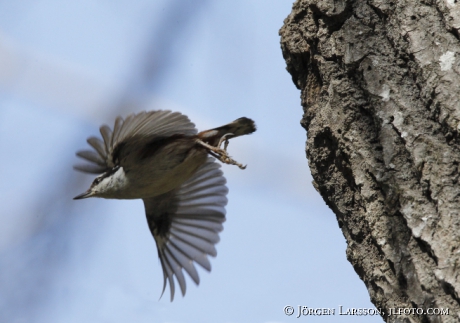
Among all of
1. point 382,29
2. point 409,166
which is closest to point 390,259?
point 409,166

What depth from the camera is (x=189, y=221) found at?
5215 mm

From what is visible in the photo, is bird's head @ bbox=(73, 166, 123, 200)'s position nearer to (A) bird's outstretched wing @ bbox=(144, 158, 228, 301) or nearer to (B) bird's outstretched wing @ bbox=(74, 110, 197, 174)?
(B) bird's outstretched wing @ bbox=(74, 110, 197, 174)

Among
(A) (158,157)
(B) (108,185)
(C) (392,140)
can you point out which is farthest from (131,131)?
(C) (392,140)

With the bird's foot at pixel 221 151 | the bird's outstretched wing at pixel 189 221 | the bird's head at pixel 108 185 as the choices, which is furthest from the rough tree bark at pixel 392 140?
the bird's outstretched wing at pixel 189 221

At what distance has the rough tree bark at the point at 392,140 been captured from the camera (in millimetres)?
1940

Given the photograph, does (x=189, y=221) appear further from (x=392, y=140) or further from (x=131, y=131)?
(x=392, y=140)

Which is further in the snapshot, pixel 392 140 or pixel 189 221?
pixel 189 221

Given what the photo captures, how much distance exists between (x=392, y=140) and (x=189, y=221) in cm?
329

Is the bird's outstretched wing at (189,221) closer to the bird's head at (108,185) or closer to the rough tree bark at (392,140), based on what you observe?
the bird's head at (108,185)

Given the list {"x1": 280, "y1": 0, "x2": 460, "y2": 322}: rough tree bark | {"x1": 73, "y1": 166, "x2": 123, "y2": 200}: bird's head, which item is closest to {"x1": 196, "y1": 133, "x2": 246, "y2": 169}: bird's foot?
{"x1": 73, "y1": 166, "x2": 123, "y2": 200}: bird's head

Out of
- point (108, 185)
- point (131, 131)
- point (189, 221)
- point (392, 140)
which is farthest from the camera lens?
point (189, 221)

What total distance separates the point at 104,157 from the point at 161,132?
1.72ft

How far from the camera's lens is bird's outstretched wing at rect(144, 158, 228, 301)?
5035 mm

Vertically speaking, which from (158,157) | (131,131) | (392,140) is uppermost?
(131,131)
